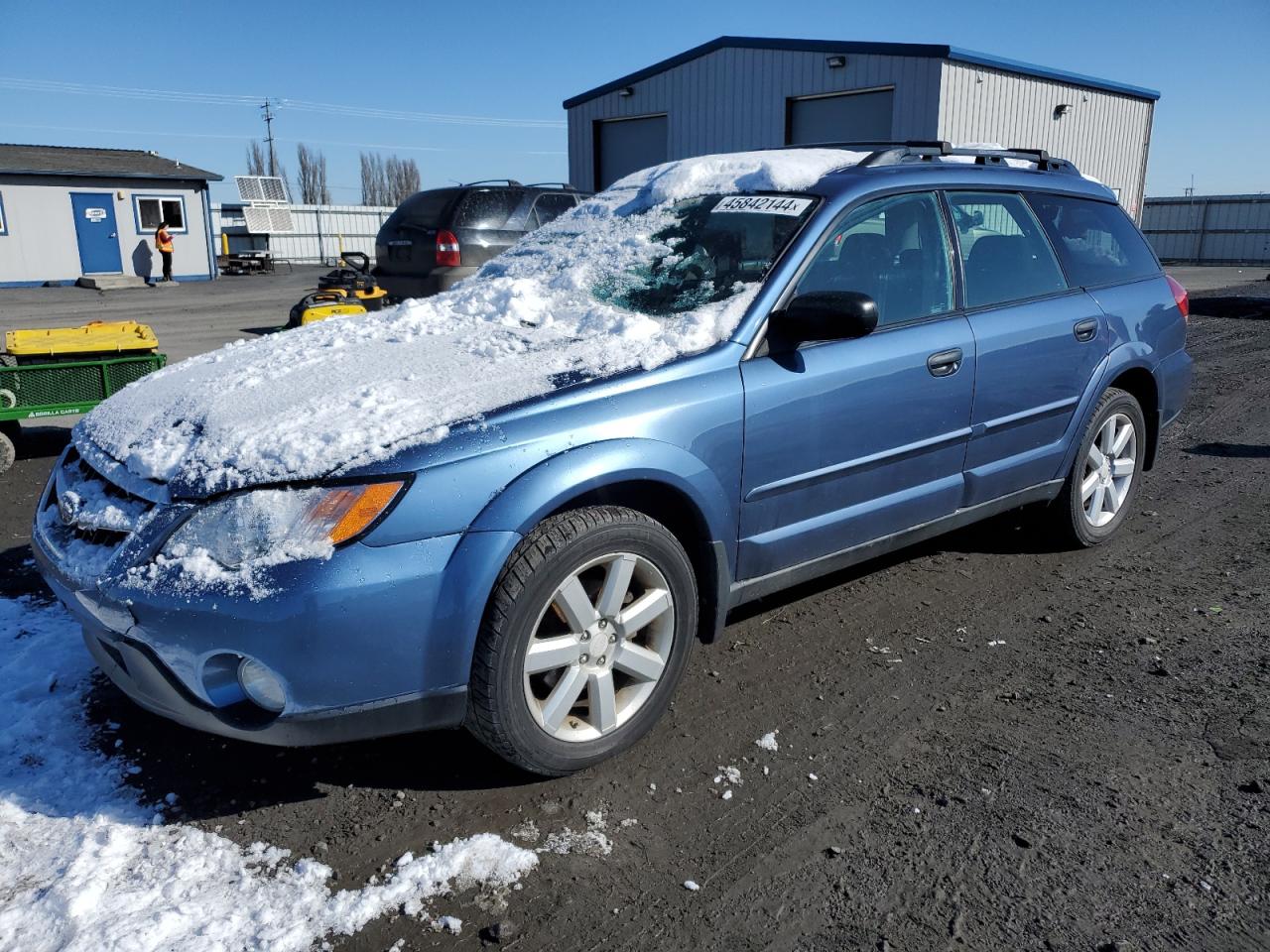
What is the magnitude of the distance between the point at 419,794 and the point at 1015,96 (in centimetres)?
2056

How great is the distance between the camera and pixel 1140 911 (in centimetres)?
229

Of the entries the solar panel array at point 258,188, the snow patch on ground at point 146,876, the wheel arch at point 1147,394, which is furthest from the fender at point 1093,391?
the solar panel array at point 258,188

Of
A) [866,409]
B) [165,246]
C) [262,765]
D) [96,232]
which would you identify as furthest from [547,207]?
[96,232]

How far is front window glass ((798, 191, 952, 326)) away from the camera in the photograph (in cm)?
345

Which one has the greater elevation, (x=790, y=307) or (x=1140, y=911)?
(x=790, y=307)

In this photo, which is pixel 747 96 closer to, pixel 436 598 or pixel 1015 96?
pixel 1015 96

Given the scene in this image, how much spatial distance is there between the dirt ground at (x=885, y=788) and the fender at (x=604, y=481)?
0.76 meters

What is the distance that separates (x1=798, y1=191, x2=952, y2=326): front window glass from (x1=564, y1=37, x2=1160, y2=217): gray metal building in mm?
13829

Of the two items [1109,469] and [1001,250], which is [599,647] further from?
[1109,469]

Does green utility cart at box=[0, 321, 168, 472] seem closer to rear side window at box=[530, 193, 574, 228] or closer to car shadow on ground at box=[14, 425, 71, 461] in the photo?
car shadow on ground at box=[14, 425, 71, 461]

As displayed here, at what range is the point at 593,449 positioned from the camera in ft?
8.90

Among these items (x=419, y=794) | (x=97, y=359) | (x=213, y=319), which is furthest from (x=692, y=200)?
(x=213, y=319)

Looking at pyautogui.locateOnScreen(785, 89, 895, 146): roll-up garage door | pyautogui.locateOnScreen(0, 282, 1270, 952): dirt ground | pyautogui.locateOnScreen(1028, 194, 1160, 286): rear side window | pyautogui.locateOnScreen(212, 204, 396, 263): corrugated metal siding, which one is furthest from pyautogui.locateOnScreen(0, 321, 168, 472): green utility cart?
pyautogui.locateOnScreen(212, 204, 396, 263): corrugated metal siding

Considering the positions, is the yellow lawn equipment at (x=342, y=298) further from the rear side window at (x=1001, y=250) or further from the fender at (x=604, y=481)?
the fender at (x=604, y=481)
